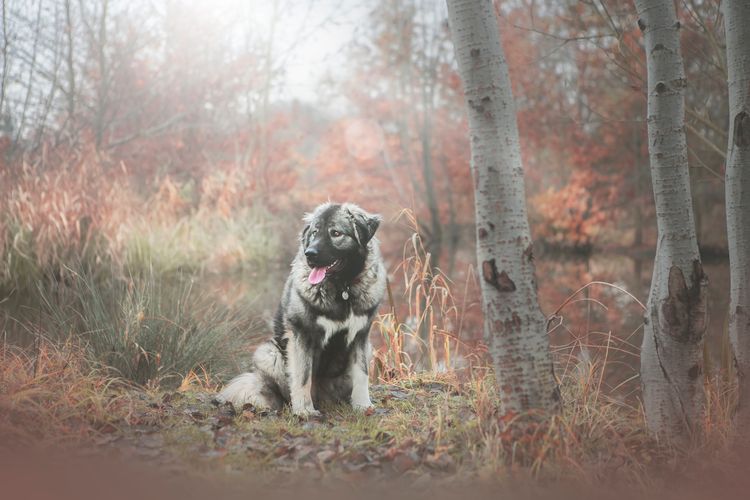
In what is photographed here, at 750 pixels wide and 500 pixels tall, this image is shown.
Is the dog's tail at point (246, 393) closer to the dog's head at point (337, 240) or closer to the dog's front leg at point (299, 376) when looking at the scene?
the dog's front leg at point (299, 376)

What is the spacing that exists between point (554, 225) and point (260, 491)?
16944 mm

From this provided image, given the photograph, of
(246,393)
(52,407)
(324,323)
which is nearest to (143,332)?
(246,393)

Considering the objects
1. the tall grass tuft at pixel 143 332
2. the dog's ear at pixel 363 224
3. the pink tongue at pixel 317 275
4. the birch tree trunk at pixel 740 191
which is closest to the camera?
the birch tree trunk at pixel 740 191

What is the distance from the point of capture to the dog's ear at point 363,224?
420 cm

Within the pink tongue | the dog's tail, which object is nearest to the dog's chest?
the pink tongue

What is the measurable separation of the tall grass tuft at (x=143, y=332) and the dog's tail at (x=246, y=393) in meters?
0.87

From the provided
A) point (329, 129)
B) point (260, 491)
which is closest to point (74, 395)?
point (260, 491)

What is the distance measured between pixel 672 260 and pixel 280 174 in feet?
53.4

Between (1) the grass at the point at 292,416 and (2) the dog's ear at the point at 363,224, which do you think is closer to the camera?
(1) the grass at the point at 292,416

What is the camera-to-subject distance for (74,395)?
3.62 meters

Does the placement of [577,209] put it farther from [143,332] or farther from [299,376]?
[299,376]

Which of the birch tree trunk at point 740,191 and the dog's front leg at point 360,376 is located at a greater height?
the birch tree trunk at point 740,191

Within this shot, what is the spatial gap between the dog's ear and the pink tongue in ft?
1.14

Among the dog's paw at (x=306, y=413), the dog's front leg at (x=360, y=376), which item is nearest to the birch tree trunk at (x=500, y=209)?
the dog's front leg at (x=360, y=376)
